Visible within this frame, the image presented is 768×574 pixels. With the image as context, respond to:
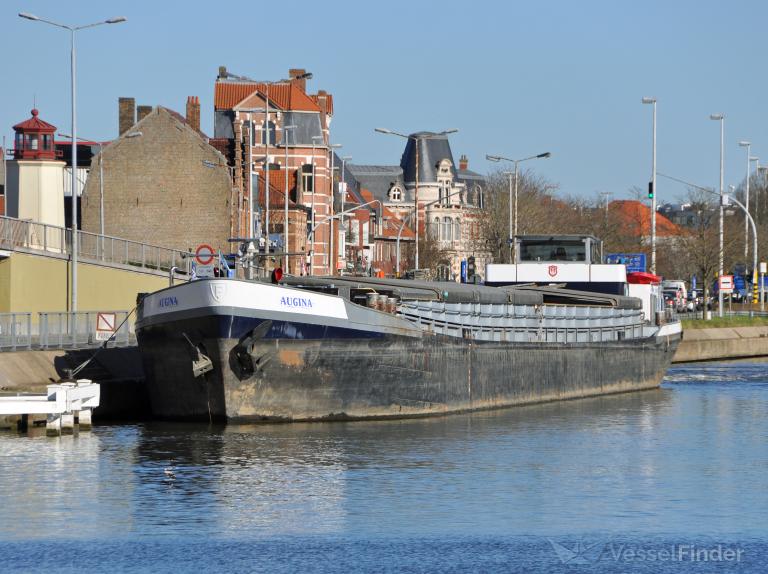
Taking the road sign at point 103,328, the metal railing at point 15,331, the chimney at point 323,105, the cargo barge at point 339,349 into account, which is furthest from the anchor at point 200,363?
the chimney at point 323,105

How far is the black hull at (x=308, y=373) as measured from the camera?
31766mm

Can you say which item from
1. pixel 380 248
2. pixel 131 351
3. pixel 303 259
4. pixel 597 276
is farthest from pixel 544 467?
Result: pixel 380 248

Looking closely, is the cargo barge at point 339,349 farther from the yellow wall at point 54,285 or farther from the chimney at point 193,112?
the chimney at point 193,112

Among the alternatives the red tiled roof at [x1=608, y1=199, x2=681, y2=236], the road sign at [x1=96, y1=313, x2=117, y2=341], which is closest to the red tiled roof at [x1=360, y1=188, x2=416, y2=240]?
the red tiled roof at [x1=608, y1=199, x2=681, y2=236]

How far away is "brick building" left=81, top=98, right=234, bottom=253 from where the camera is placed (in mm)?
78812

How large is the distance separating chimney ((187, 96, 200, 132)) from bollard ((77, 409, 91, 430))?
6114cm

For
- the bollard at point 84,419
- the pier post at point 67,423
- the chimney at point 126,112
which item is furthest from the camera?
the chimney at point 126,112

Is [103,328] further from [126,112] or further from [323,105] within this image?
[323,105]

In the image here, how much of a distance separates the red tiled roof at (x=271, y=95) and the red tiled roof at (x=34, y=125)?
42.6m

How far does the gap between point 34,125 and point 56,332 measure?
30.3m

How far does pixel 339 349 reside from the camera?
108 ft

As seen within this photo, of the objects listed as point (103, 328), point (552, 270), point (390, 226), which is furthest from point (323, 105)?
point (103, 328)

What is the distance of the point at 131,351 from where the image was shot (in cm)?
3950

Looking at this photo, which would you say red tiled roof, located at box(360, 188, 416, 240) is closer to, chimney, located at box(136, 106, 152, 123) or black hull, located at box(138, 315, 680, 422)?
chimney, located at box(136, 106, 152, 123)
